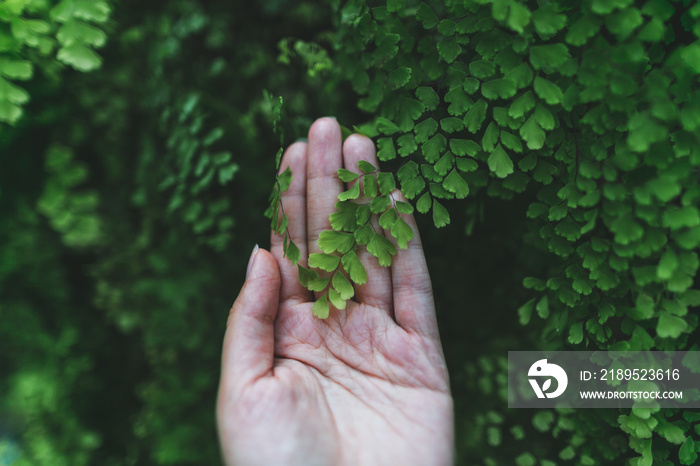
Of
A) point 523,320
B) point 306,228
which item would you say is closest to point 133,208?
point 306,228

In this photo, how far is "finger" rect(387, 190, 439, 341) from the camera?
1.42m

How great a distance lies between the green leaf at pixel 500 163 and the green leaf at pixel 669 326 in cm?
61

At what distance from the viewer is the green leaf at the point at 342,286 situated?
4.31ft

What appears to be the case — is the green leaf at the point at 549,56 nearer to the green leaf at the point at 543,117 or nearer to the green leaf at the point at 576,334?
the green leaf at the point at 543,117

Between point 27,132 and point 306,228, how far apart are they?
1651 mm

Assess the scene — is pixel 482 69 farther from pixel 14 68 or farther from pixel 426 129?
pixel 14 68

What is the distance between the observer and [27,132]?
2.00 metres

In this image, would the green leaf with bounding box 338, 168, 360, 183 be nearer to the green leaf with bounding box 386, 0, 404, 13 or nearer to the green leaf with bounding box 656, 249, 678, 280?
the green leaf with bounding box 386, 0, 404, 13

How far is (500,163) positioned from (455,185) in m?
0.15

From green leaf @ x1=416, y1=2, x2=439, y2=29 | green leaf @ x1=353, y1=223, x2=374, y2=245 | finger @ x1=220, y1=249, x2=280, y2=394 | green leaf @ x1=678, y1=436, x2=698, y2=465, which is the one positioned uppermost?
green leaf @ x1=416, y1=2, x2=439, y2=29

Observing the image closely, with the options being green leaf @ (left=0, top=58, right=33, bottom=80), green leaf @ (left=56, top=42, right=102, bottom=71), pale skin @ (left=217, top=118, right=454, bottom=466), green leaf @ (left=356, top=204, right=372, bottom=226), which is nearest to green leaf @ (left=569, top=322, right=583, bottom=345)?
pale skin @ (left=217, top=118, right=454, bottom=466)

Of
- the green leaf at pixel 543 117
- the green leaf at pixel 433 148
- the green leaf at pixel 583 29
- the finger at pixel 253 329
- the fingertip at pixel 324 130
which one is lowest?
the finger at pixel 253 329

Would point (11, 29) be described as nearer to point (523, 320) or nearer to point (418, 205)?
point (418, 205)

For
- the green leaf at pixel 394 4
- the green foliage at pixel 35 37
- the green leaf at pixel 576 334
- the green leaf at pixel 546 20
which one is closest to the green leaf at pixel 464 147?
the green leaf at pixel 546 20
